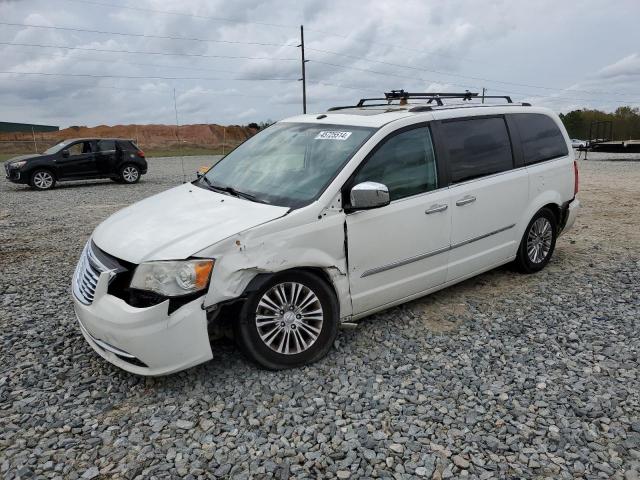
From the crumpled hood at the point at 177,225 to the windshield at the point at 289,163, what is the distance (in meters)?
0.19

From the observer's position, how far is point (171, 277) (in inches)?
122

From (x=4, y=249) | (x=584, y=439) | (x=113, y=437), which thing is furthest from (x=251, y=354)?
(x=4, y=249)

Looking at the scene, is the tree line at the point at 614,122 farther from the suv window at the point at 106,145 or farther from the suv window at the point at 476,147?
the suv window at the point at 476,147

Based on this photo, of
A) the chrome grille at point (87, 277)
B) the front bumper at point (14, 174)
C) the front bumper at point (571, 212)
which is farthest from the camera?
the front bumper at point (14, 174)

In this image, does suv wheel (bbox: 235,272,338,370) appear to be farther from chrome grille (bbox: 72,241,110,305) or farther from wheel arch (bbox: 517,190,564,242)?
wheel arch (bbox: 517,190,564,242)

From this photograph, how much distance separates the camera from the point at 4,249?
7410mm

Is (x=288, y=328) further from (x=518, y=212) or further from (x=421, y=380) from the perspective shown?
(x=518, y=212)

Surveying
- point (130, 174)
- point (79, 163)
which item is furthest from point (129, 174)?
point (79, 163)

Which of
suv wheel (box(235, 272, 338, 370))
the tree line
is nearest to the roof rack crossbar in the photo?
suv wheel (box(235, 272, 338, 370))

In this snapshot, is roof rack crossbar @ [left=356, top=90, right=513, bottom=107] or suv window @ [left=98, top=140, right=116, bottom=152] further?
suv window @ [left=98, top=140, right=116, bottom=152]

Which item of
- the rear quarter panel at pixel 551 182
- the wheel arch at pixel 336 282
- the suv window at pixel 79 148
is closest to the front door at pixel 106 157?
the suv window at pixel 79 148

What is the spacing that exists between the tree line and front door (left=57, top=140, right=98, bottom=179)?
131ft

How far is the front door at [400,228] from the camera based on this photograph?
381 centimetres

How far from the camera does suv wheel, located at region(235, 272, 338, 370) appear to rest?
11.1 feet
